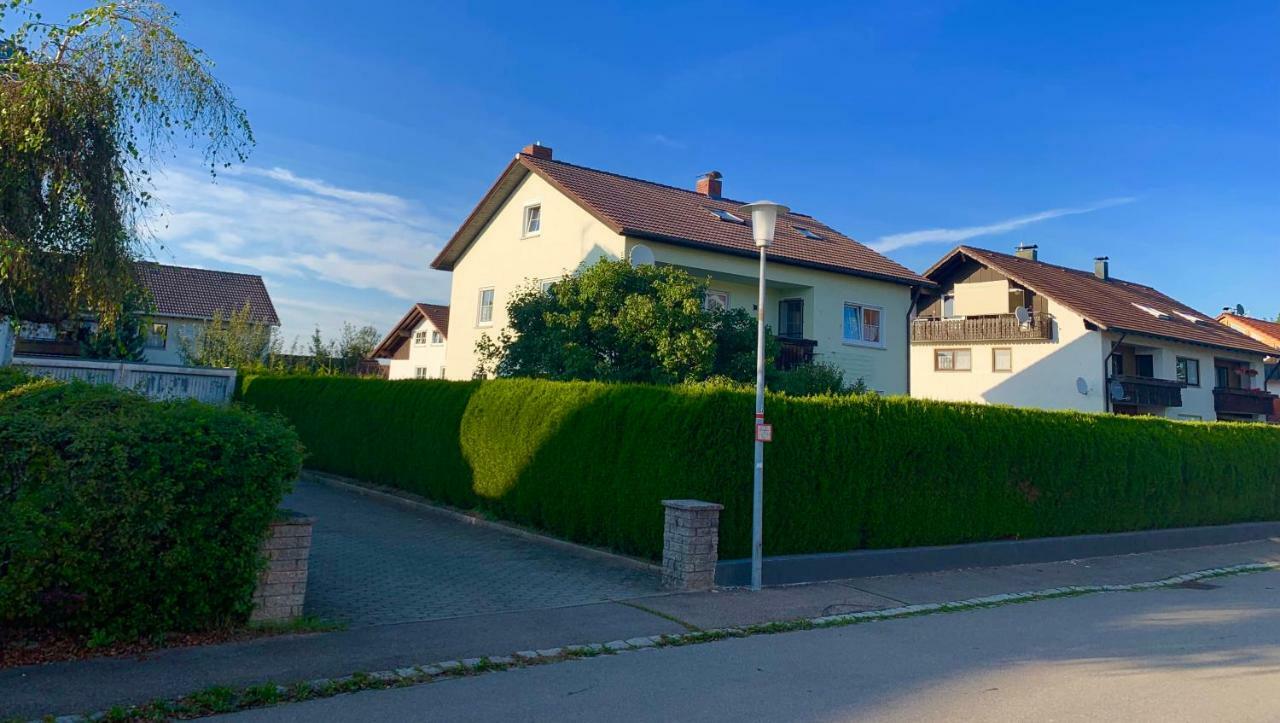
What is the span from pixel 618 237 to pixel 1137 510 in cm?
1316

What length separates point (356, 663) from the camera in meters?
6.19

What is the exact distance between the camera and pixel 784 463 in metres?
10.7

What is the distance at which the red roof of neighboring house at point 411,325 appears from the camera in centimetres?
4531

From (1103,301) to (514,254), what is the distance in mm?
26652

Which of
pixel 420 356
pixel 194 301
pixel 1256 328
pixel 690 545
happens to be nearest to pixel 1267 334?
pixel 1256 328

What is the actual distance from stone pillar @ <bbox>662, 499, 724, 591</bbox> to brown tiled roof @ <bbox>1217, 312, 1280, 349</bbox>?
185ft

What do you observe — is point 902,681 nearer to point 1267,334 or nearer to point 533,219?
point 533,219

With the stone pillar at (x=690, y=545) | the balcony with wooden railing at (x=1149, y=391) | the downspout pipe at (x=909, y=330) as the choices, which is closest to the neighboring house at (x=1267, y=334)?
the balcony with wooden railing at (x=1149, y=391)

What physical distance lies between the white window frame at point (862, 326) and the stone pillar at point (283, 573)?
2124 cm

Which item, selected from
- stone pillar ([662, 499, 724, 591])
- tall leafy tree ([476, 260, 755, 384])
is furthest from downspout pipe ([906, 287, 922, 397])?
stone pillar ([662, 499, 724, 591])

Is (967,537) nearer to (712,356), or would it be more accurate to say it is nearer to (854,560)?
(854,560)

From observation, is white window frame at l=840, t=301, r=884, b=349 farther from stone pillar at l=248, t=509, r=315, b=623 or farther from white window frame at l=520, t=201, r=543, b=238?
stone pillar at l=248, t=509, r=315, b=623

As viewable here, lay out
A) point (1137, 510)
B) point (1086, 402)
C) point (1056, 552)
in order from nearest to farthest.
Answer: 1. point (1056, 552)
2. point (1137, 510)
3. point (1086, 402)

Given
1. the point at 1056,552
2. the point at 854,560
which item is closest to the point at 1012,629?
the point at 854,560
